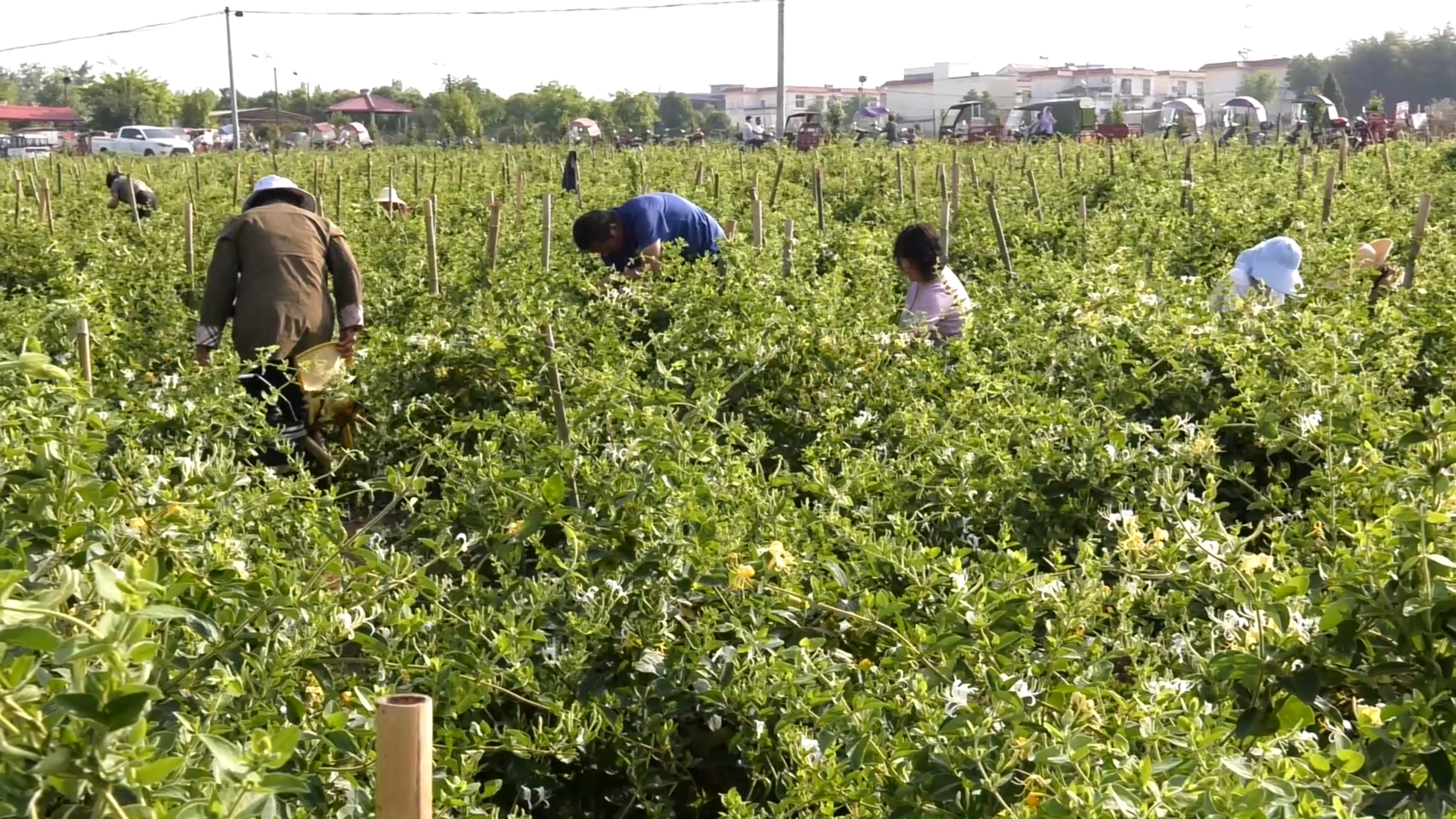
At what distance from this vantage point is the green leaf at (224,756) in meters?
1.36

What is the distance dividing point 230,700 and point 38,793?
80cm

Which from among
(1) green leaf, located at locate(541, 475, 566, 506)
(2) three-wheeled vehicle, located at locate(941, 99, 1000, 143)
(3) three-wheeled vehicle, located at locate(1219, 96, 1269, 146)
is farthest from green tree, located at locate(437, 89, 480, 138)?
(1) green leaf, located at locate(541, 475, 566, 506)

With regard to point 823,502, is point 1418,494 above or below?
above

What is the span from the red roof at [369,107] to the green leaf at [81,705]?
68596 mm

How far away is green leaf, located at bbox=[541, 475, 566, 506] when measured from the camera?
10.2 feet

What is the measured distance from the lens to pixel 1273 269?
6566mm

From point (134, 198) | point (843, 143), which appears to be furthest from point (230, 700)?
point (843, 143)

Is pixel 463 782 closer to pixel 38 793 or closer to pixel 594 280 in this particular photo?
pixel 38 793

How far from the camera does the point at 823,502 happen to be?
12.3 feet

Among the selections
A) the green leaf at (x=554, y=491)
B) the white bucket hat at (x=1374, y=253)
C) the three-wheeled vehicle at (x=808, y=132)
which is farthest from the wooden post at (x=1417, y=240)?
the three-wheeled vehicle at (x=808, y=132)

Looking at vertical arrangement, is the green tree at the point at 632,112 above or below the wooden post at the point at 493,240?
above

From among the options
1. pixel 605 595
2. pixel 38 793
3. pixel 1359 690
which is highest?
pixel 38 793

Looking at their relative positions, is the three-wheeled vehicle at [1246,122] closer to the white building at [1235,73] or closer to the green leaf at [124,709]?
the green leaf at [124,709]

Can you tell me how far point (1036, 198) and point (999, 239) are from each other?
155 inches
